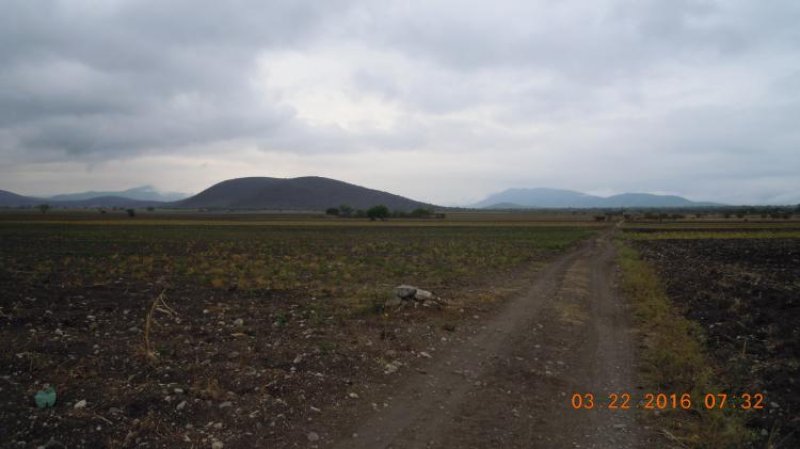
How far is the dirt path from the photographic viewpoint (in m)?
Result: 6.00

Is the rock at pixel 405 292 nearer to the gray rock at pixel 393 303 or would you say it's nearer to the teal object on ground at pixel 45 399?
the gray rock at pixel 393 303

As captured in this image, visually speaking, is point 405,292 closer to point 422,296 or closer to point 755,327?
point 422,296

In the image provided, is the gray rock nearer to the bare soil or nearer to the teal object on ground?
the bare soil

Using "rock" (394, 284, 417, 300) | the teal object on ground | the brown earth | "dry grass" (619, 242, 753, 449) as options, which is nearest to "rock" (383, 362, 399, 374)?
the brown earth

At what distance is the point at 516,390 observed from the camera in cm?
770

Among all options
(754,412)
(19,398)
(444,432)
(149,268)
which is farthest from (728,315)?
(149,268)

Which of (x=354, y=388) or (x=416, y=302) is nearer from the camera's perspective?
(x=354, y=388)

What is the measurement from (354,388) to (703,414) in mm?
5567

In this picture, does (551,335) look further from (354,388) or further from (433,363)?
(354,388)

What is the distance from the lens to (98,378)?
752 centimetres
